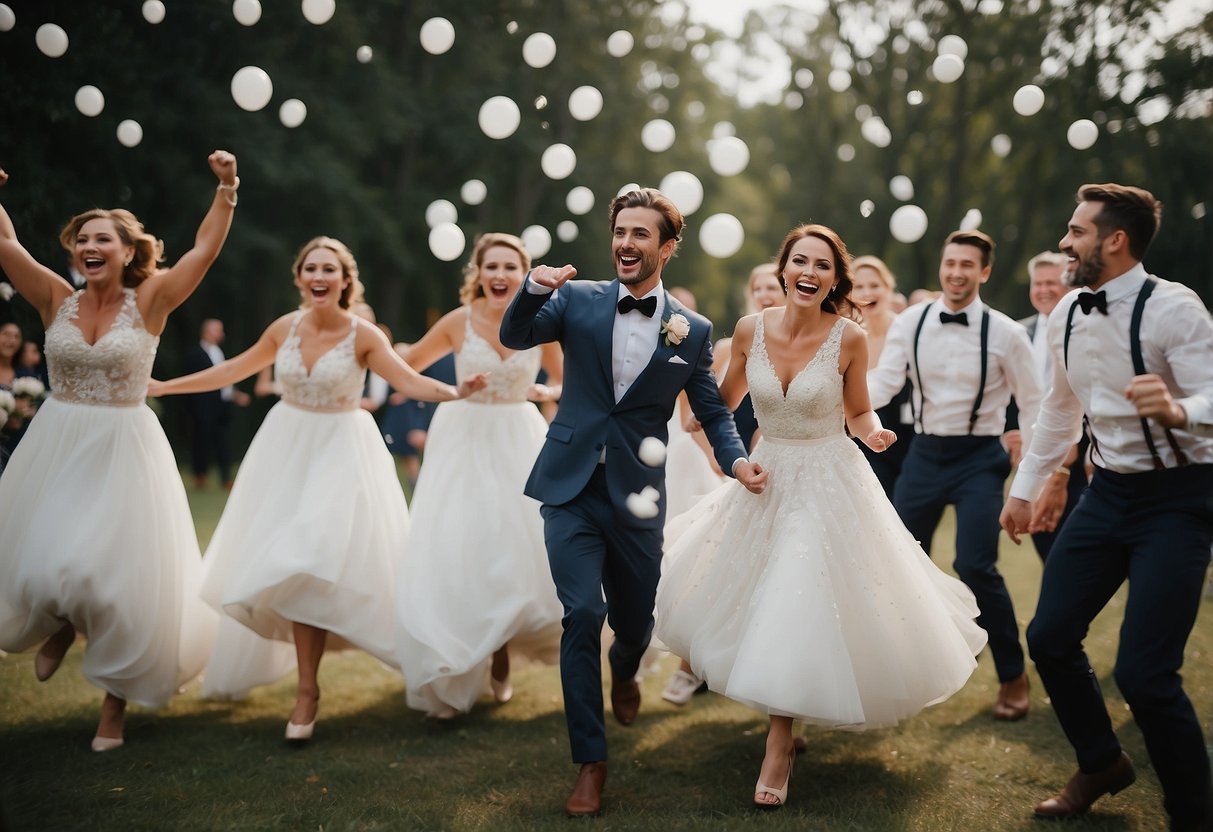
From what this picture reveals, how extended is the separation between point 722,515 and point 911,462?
1.72 metres

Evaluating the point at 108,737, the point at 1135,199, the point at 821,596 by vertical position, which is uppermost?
the point at 1135,199

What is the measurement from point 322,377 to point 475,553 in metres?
1.23

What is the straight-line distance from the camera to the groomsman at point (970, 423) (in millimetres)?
5469

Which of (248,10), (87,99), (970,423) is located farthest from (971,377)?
(87,99)

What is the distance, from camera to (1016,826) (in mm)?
4066

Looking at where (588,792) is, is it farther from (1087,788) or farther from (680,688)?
(1087,788)

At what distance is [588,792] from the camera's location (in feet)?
13.5

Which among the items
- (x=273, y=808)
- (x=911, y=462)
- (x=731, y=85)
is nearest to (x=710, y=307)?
(x=731, y=85)

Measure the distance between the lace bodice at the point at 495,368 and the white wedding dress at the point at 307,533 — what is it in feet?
1.96

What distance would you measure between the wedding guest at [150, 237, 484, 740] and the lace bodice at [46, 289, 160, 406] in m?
0.23

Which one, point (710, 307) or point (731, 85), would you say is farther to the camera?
point (710, 307)

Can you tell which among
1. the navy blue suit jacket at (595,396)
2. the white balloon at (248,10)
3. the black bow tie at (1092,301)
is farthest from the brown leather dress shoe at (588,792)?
the white balloon at (248,10)

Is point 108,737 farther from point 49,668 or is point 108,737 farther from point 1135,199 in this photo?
point 1135,199

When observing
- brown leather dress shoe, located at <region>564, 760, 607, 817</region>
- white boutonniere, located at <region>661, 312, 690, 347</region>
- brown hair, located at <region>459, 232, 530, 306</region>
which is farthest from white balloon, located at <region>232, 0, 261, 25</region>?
brown leather dress shoe, located at <region>564, 760, 607, 817</region>
